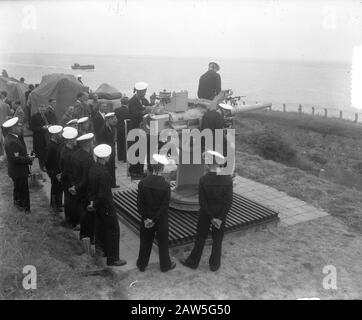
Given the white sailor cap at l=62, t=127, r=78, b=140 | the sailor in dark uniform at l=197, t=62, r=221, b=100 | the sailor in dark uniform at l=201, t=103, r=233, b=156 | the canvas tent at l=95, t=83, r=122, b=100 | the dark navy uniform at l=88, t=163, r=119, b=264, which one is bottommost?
the dark navy uniform at l=88, t=163, r=119, b=264

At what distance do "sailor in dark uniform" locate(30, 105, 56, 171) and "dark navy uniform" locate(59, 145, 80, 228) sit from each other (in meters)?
3.17

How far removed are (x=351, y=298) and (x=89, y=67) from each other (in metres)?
95.6

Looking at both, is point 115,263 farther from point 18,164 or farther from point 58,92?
point 58,92

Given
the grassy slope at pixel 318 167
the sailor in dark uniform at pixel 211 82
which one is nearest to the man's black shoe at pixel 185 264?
the grassy slope at pixel 318 167

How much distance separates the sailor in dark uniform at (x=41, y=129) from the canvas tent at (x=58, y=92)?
3726mm

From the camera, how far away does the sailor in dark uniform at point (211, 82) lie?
9.09 meters

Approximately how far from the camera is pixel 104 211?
601cm

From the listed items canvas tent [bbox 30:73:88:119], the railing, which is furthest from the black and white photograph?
the railing

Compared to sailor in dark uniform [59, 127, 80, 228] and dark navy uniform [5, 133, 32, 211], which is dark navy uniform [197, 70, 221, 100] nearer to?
sailor in dark uniform [59, 127, 80, 228]

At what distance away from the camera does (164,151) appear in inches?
294

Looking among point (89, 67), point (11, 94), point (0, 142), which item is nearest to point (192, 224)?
point (0, 142)

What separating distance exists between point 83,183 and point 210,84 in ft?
12.9

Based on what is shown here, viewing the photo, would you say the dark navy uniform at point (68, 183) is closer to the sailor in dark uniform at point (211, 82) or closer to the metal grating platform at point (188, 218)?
the metal grating platform at point (188, 218)

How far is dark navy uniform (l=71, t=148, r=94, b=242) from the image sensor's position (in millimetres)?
6441
